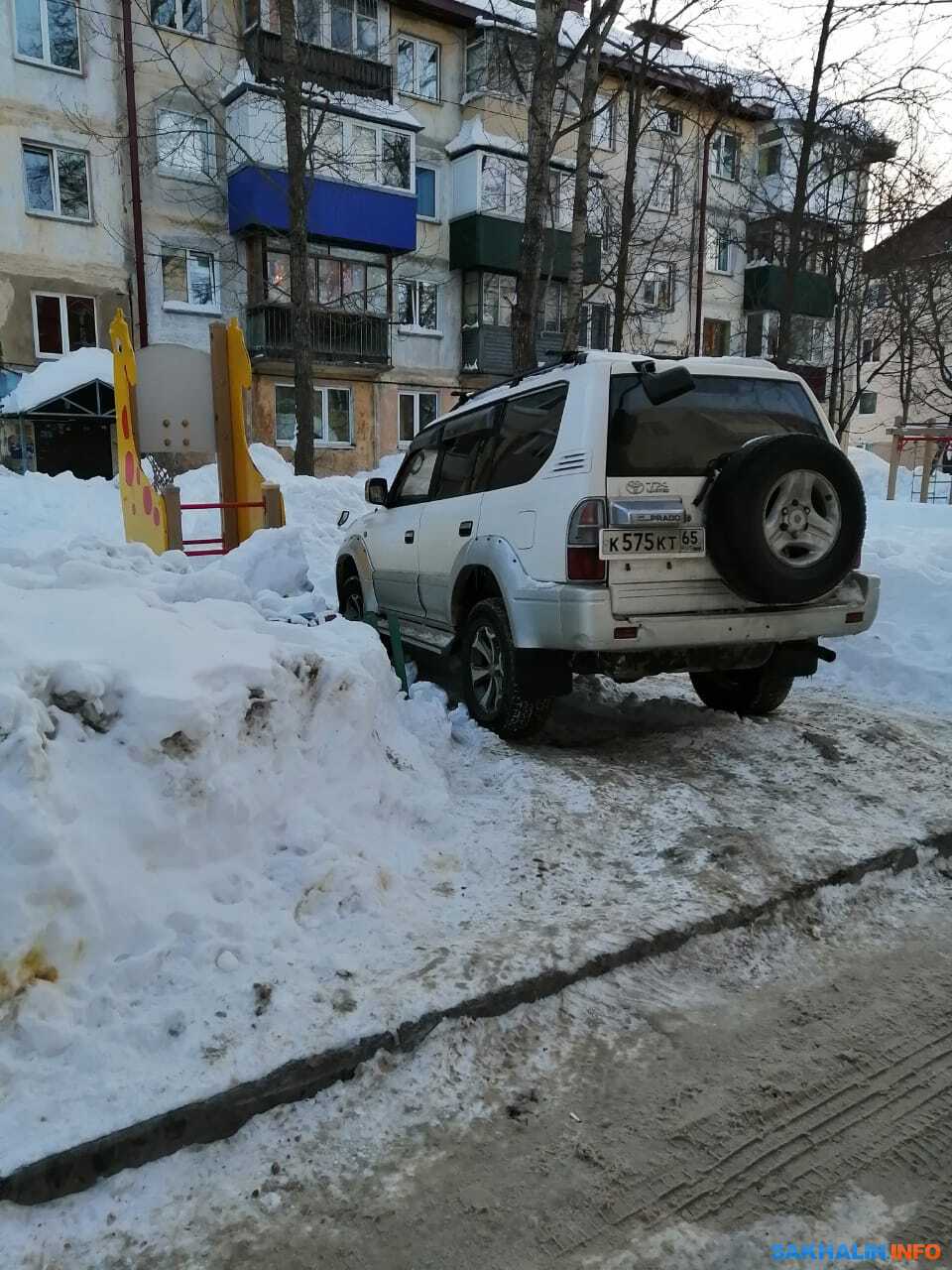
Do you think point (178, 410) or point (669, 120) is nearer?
point (178, 410)

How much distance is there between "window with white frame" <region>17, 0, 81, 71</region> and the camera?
20.0 m

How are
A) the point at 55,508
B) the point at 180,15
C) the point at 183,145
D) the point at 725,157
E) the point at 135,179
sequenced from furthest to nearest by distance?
the point at 725,157 → the point at 183,145 → the point at 180,15 → the point at 135,179 → the point at 55,508

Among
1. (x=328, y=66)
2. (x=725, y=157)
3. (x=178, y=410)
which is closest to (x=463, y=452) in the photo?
(x=178, y=410)

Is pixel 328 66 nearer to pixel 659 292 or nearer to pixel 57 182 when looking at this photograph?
pixel 57 182

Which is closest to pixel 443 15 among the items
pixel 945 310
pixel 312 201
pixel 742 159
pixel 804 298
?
pixel 312 201

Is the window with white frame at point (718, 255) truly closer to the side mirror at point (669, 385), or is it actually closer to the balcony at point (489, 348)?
the balcony at point (489, 348)

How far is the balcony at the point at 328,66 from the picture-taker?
20.2 metres

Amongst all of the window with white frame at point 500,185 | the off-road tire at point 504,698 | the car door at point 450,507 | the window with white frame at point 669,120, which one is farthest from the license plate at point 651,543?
the window with white frame at point 500,185

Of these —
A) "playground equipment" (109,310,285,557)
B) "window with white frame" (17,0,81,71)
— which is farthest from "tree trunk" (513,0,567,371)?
"window with white frame" (17,0,81,71)

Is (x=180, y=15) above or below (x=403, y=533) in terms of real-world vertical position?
above

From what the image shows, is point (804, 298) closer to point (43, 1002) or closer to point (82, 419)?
point (82, 419)

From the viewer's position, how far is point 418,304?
2620cm

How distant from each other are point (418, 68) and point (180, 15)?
6624mm

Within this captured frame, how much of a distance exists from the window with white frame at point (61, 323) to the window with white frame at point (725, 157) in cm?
1918
